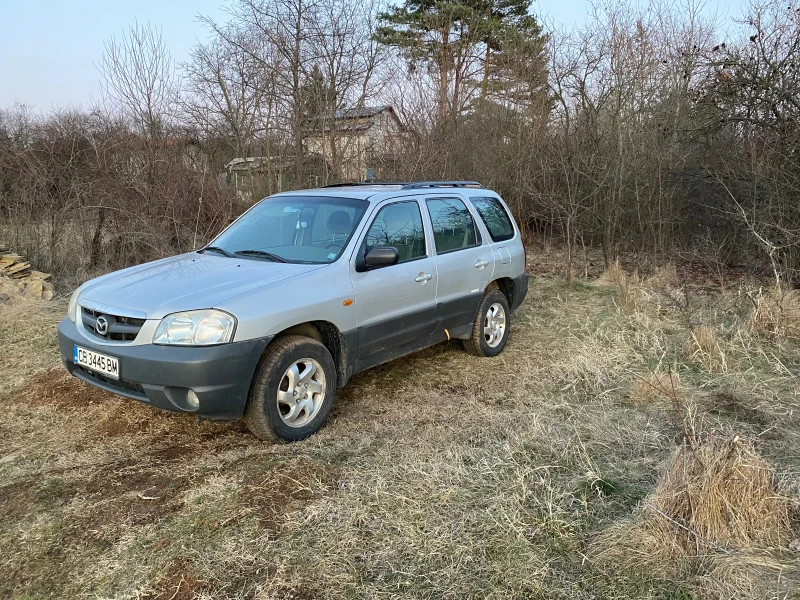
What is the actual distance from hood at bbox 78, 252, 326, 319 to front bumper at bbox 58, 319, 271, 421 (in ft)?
0.85

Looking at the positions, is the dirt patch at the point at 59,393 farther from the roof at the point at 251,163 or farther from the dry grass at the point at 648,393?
the roof at the point at 251,163

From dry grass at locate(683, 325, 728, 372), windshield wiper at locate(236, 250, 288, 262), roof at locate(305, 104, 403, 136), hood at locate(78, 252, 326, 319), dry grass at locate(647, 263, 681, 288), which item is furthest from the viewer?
roof at locate(305, 104, 403, 136)

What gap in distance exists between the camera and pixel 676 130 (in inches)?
369

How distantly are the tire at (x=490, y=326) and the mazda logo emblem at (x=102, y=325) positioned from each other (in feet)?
10.7

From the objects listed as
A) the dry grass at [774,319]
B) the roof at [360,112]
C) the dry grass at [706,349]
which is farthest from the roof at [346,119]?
the dry grass at [774,319]

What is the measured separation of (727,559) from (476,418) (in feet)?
6.49

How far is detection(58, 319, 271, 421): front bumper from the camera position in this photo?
3.19 m

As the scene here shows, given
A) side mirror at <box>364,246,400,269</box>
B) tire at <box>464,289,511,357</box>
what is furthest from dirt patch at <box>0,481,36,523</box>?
tire at <box>464,289,511,357</box>

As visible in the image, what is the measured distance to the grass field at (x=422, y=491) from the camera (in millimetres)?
2385

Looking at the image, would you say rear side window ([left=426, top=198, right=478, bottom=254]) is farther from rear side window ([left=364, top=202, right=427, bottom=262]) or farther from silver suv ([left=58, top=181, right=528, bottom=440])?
rear side window ([left=364, top=202, right=427, bottom=262])

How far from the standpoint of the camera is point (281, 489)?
307 centimetres

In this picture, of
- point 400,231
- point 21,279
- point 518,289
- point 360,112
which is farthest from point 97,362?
point 360,112

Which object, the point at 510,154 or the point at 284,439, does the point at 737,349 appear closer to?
the point at 284,439

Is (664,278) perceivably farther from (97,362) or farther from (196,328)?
(97,362)
